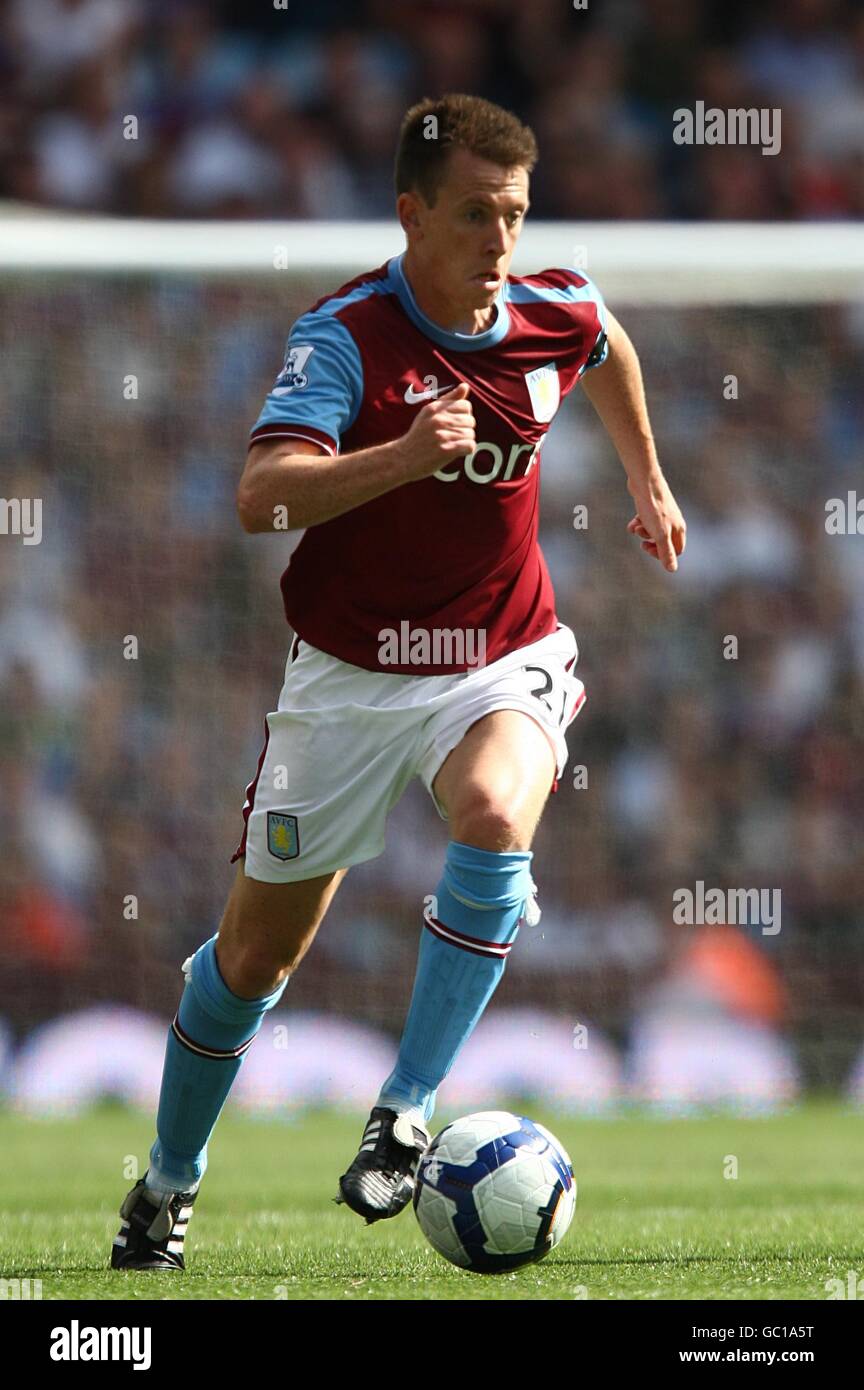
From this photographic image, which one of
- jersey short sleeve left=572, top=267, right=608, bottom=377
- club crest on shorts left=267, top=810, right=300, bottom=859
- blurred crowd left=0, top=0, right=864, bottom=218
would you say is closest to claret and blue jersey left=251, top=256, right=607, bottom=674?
jersey short sleeve left=572, top=267, right=608, bottom=377

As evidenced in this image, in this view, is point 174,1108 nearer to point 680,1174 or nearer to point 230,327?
point 680,1174

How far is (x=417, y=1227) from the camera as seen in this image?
17.4ft

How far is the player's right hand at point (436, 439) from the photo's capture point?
11.7ft

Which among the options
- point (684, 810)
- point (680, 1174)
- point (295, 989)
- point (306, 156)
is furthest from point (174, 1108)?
point (306, 156)

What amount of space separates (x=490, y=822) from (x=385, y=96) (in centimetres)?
659

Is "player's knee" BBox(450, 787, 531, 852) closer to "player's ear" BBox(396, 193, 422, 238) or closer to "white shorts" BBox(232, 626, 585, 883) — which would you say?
"white shorts" BBox(232, 626, 585, 883)

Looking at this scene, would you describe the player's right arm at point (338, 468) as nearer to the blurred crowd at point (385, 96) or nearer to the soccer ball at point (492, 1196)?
the soccer ball at point (492, 1196)

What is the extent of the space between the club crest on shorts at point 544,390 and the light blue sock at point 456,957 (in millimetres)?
999

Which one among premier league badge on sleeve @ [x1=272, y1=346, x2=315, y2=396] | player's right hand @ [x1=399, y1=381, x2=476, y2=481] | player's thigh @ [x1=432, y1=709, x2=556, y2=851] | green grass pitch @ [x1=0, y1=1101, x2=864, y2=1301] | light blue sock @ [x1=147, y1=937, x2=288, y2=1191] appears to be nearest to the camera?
player's right hand @ [x1=399, y1=381, x2=476, y2=481]

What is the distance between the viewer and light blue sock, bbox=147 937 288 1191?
4.21 metres

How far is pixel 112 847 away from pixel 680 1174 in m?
2.85

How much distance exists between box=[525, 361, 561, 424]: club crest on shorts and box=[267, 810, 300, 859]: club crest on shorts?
1026 millimetres

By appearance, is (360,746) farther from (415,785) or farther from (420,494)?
(415,785)

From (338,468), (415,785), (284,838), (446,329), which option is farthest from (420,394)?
(415,785)
